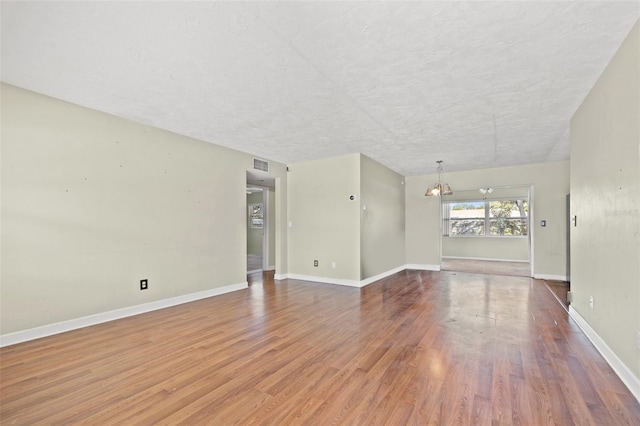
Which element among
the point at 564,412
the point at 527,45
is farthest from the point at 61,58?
the point at 564,412

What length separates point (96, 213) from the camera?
3.43 meters

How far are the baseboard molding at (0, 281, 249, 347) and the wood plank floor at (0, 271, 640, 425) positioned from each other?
132 mm

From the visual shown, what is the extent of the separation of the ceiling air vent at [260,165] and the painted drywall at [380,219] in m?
1.92

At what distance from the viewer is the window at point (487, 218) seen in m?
9.70

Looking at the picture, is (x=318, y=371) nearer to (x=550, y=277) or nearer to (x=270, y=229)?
(x=270, y=229)

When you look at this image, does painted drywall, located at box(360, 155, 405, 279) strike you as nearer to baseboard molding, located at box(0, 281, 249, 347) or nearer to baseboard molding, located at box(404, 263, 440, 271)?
baseboard molding, located at box(404, 263, 440, 271)

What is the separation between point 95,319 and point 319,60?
12.3ft

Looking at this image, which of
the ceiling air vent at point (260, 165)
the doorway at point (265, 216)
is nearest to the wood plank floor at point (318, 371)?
the ceiling air vent at point (260, 165)

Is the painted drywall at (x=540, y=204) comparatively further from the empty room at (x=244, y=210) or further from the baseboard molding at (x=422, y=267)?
the empty room at (x=244, y=210)

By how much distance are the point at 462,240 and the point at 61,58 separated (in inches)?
440

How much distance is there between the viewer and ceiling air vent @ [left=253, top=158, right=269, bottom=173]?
5.64 m

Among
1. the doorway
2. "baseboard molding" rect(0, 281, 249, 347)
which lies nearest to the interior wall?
the doorway

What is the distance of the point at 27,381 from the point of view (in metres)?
2.15

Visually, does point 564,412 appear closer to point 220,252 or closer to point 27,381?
point 27,381
